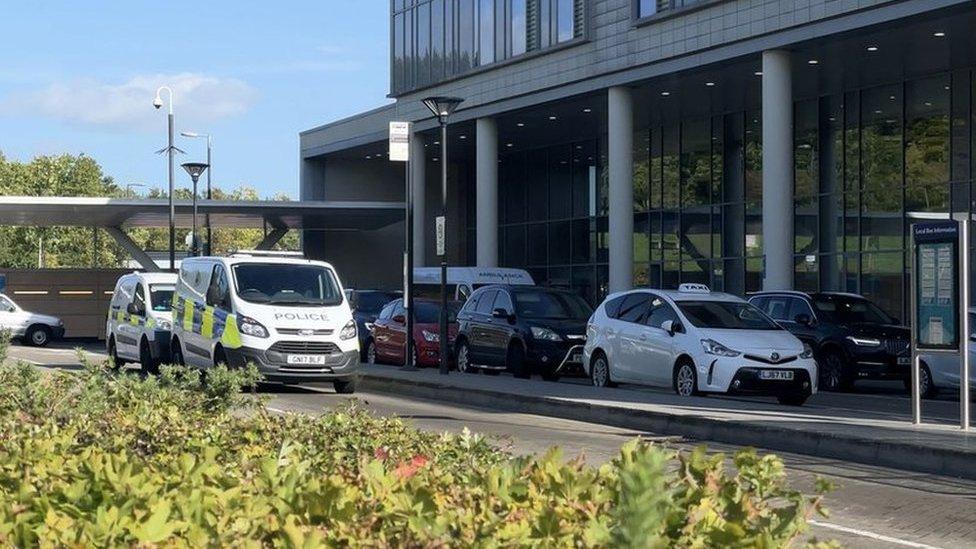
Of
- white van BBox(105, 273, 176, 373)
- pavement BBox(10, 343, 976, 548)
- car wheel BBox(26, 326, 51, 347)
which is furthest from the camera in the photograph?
car wheel BBox(26, 326, 51, 347)

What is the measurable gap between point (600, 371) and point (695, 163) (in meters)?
23.6

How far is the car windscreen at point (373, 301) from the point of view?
38.3 m

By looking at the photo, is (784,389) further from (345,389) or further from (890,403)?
(345,389)

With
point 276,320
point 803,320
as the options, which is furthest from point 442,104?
point 803,320

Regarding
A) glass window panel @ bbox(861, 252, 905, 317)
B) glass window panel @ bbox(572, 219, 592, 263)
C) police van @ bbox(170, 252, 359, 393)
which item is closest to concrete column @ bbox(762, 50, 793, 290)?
glass window panel @ bbox(861, 252, 905, 317)

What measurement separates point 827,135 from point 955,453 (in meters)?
27.7

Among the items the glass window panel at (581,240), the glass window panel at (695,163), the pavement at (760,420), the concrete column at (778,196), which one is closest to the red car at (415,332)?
the pavement at (760,420)

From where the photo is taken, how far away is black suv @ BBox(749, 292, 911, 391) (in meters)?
27.4

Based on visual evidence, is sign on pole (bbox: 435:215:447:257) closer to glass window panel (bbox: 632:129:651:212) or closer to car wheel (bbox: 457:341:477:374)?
car wheel (bbox: 457:341:477:374)

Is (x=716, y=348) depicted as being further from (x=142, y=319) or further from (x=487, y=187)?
(x=487, y=187)

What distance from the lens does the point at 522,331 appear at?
90.1 ft

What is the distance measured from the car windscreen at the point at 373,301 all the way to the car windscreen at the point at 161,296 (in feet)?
28.4

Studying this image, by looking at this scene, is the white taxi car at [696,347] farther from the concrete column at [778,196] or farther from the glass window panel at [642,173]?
the glass window panel at [642,173]

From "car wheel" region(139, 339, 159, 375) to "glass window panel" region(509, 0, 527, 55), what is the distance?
1821 centimetres
